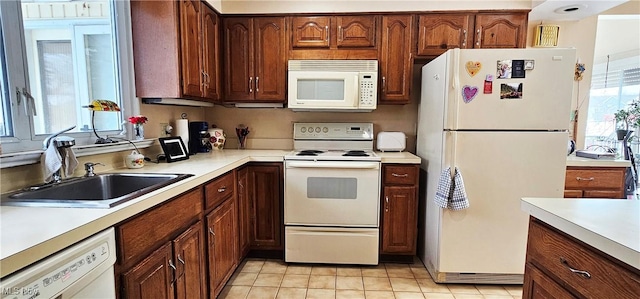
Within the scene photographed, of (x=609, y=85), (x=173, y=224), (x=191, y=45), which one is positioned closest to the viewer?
(x=173, y=224)

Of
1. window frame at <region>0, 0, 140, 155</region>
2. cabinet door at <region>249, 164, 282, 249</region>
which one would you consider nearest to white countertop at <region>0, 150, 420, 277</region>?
window frame at <region>0, 0, 140, 155</region>

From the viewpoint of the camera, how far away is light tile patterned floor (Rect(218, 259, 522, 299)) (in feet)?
6.55

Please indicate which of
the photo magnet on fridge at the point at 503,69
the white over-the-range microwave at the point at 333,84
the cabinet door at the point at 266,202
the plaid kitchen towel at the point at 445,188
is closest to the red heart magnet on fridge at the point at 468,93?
the photo magnet on fridge at the point at 503,69

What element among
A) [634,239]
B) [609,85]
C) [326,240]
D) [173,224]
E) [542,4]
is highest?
[542,4]

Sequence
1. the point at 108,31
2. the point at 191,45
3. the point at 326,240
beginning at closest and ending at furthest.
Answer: the point at 108,31 < the point at 191,45 < the point at 326,240

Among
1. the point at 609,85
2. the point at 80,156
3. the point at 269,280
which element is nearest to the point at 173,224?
the point at 80,156

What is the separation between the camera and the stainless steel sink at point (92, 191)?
1007 millimetres

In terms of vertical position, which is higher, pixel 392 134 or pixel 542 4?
pixel 542 4

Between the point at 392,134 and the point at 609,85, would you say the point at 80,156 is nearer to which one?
the point at 392,134

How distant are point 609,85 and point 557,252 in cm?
470

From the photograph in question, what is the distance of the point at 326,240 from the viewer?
2.32 m

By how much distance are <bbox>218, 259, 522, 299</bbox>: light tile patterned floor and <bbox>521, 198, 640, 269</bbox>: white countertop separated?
122cm

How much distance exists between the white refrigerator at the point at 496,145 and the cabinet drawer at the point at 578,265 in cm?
92

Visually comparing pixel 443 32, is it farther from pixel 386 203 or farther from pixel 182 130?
pixel 182 130
